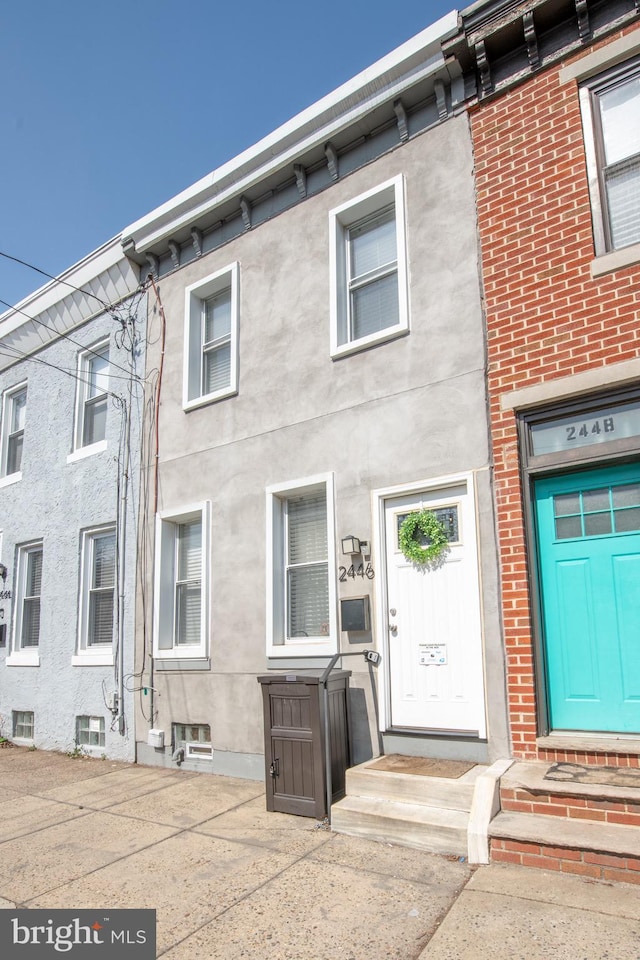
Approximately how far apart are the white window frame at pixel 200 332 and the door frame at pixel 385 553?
2.77 metres

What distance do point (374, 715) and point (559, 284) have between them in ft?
13.9

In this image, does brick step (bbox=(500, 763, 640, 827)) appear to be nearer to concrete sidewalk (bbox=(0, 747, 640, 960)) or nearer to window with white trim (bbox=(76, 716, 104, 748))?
concrete sidewalk (bbox=(0, 747, 640, 960))

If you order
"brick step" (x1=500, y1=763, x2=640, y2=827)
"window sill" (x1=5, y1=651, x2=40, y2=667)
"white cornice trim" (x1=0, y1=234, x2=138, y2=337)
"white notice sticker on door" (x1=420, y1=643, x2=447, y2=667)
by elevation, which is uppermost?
"white cornice trim" (x1=0, y1=234, x2=138, y2=337)

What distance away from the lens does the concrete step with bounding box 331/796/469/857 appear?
482cm

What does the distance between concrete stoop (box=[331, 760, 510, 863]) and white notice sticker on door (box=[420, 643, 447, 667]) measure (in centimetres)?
94

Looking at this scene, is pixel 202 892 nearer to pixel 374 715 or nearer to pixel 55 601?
pixel 374 715

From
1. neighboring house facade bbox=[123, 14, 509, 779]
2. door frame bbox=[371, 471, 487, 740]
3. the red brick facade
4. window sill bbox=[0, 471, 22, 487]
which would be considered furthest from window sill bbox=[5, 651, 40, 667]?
the red brick facade

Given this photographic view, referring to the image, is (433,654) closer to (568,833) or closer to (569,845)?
(568,833)

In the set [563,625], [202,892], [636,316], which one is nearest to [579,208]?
[636,316]

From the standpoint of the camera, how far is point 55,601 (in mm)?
10320

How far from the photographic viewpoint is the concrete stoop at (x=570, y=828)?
4.11 metres

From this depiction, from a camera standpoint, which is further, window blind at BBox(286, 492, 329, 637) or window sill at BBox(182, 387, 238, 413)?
window sill at BBox(182, 387, 238, 413)

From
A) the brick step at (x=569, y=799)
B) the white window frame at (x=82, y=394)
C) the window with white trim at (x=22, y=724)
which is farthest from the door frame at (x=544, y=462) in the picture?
the window with white trim at (x=22, y=724)

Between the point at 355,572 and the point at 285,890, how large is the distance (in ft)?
10.0
